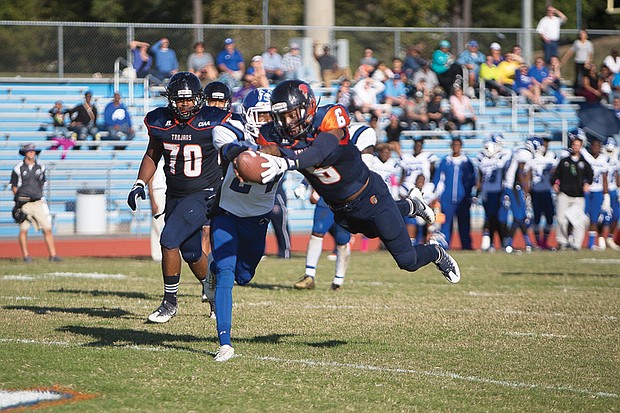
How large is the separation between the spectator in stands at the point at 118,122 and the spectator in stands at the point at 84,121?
9.3 inches

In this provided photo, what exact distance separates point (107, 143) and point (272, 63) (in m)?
3.99

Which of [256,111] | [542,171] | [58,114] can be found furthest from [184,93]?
[58,114]

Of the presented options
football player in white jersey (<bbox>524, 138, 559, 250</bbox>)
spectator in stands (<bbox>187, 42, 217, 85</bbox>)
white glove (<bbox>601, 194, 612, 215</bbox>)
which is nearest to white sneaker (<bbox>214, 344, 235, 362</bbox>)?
football player in white jersey (<bbox>524, 138, 559, 250</bbox>)

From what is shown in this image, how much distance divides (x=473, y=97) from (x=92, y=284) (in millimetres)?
13131

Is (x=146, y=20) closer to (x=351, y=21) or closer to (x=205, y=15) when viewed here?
(x=205, y=15)

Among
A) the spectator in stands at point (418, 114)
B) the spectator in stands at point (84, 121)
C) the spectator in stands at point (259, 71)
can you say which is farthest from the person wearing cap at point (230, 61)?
the spectator in stands at point (418, 114)

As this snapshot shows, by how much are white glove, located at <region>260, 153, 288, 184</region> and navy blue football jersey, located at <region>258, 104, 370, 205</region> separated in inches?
5.3

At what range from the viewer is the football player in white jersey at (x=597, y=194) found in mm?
17266

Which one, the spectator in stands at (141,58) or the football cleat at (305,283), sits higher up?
the spectator in stands at (141,58)

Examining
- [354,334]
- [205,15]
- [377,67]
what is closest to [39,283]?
[354,334]

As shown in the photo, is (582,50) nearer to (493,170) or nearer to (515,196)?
(493,170)

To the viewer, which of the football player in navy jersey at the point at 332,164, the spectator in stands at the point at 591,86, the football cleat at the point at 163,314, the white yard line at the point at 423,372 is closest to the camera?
the white yard line at the point at 423,372

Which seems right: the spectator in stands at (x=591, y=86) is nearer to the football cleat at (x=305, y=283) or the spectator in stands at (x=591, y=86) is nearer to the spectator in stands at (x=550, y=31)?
the spectator in stands at (x=550, y=31)

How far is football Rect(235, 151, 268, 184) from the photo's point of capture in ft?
19.1
